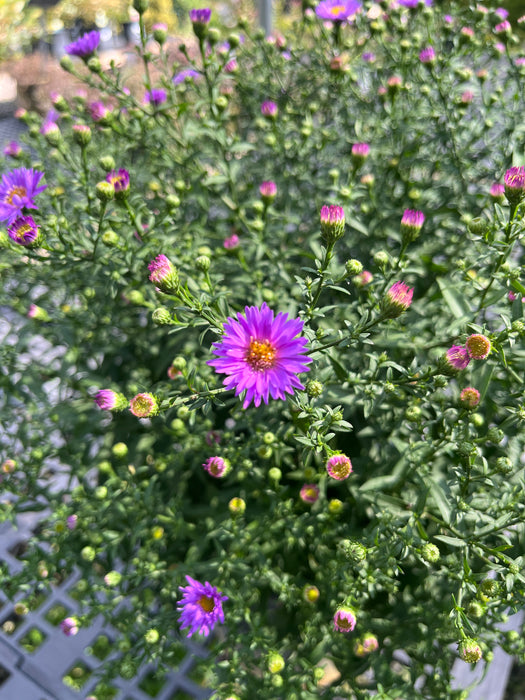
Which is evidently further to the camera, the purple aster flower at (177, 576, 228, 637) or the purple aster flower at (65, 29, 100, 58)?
the purple aster flower at (65, 29, 100, 58)

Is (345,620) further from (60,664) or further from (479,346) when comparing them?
(60,664)

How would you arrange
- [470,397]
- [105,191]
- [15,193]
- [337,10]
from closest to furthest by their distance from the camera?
[470,397] < [105,191] < [15,193] < [337,10]

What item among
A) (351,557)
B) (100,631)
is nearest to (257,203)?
(351,557)

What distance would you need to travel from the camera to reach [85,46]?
1375 mm

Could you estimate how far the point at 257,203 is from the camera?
127cm

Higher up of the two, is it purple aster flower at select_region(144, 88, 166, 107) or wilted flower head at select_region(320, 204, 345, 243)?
purple aster flower at select_region(144, 88, 166, 107)

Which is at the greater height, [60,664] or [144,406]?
[144,406]

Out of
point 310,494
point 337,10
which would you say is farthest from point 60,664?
point 337,10

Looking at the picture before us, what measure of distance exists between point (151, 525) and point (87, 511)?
168mm

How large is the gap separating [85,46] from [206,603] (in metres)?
1.47

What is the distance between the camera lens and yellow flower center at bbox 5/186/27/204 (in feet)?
3.67

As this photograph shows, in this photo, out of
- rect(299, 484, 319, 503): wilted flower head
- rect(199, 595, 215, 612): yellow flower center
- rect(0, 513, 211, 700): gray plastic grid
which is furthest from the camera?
rect(0, 513, 211, 700): gray plastic grid

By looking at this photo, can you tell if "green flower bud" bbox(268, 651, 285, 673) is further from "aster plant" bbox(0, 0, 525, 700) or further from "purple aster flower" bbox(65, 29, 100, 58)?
"purple aster flower" bbox(65, 29, 100, 58)

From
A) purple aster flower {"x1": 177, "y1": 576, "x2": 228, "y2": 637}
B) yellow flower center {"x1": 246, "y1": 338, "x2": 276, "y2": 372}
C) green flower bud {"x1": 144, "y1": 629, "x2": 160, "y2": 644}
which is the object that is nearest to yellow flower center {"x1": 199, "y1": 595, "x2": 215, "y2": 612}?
purple aster flower {"x1": 177, "y1": 576, "x2": 228, "y2": 637}
